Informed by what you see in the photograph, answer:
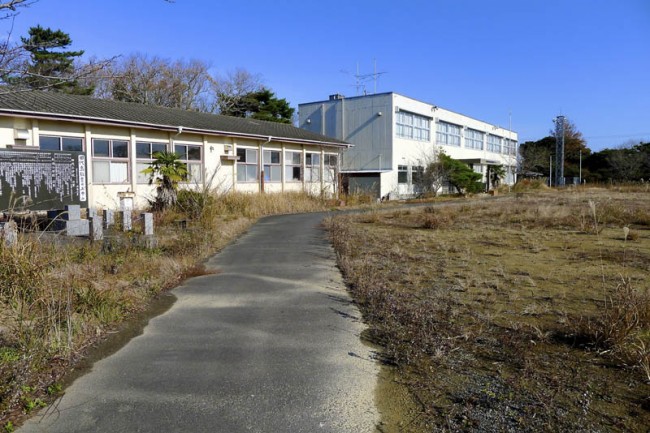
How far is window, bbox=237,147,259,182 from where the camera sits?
80.4 ft

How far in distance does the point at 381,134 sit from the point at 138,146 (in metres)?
18.9

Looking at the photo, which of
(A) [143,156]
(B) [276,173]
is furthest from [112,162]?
(B) [276,173]

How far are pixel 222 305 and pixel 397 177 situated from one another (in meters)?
29.0

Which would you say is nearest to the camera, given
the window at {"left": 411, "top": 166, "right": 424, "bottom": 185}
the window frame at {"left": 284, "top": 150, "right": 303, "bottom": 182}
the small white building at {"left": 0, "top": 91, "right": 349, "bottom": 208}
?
the small white building at {"left": 0, "top": 91, "right": 349, "bottom": 208}

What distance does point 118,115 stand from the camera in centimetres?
1870

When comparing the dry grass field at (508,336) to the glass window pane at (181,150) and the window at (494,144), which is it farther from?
the window at (494,144)

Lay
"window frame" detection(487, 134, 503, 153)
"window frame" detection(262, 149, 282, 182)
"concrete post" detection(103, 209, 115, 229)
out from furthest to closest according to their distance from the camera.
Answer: "window frame" detection(487, 134, 503, 153) < "window frame" detection(262, 149, 282, 182) < "concrete post" detection(103, 209, 115, 229)

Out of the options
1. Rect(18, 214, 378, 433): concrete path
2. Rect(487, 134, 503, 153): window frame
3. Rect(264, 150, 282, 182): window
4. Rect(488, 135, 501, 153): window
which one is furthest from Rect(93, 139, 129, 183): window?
Rect(488, 135, 501, 153): window

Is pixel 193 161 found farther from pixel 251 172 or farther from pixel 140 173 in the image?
pixel 251 172

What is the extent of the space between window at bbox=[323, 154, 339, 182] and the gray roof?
7.46 feet

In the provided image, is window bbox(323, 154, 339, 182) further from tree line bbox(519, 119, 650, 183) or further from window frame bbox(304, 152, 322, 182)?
tree line bbox(519, 119, 650, 183)

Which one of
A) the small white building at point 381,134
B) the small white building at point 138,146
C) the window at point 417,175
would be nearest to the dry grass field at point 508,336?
the small white building at point 138,146

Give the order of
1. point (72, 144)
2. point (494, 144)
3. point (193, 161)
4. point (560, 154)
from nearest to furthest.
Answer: point (72, 144)
point (193, 161)
point (494, 144)
point (560, 154)

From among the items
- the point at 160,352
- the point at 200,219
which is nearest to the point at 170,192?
the point at 200,219
